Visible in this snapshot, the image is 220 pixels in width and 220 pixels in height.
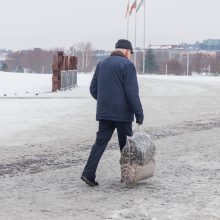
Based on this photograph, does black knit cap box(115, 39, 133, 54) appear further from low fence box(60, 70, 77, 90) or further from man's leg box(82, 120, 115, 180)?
low fence box(60, 70, 77, 90)

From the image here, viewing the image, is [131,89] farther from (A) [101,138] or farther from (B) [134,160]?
(B) [134,160]

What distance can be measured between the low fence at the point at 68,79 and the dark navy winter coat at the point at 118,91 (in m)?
19.5

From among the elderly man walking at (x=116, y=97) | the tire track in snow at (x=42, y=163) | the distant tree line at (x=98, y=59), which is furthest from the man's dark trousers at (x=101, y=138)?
the distant tree line at (x=98, y=59)

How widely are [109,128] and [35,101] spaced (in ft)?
41.0

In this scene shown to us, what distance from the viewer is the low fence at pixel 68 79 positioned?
1036 inches

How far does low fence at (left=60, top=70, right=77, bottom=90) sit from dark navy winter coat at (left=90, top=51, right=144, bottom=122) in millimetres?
19536

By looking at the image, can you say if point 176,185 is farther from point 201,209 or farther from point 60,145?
point 60,145

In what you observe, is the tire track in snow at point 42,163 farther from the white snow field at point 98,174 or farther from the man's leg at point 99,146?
the man's leg at point 99,146

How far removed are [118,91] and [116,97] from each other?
73 millimetres

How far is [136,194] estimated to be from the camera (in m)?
6.25

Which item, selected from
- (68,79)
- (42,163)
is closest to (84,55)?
(68,79)

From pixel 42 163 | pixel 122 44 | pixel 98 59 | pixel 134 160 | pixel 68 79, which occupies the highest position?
pixel 98 59

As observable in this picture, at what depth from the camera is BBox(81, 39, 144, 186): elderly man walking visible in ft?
21.2

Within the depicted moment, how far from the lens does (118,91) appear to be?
21.3 feet
